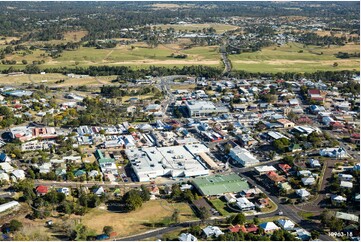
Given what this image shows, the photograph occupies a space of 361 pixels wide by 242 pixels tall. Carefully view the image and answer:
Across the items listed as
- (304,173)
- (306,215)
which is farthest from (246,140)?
(306,215)

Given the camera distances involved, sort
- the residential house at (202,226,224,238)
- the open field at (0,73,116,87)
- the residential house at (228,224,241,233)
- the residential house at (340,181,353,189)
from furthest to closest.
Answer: the open field at (0,73,116,87), the residential house at (340,181,353,189), the residential house at (228,224,241,233), the residential house at (202,226,224,238)

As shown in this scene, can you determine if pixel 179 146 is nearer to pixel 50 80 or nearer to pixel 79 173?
pixel 79 173

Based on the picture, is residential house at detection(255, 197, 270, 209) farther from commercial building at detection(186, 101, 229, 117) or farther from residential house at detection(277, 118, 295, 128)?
commercial building at detection(186, 101, 229, 117)

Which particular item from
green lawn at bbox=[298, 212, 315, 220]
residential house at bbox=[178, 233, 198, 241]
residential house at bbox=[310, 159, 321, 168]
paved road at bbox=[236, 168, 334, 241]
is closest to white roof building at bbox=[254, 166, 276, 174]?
paved road at bbox=[236, 168, 334, 241]

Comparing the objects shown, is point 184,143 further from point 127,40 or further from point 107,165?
point 127,40

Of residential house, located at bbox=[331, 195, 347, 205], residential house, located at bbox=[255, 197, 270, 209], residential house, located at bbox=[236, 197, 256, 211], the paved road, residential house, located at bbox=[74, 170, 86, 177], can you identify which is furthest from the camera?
residential house, located at bbox=[74, 170, 86, 177]

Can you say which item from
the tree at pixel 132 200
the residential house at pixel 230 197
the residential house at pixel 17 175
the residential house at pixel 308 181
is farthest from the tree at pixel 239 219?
the residential house at pixel 17 175
